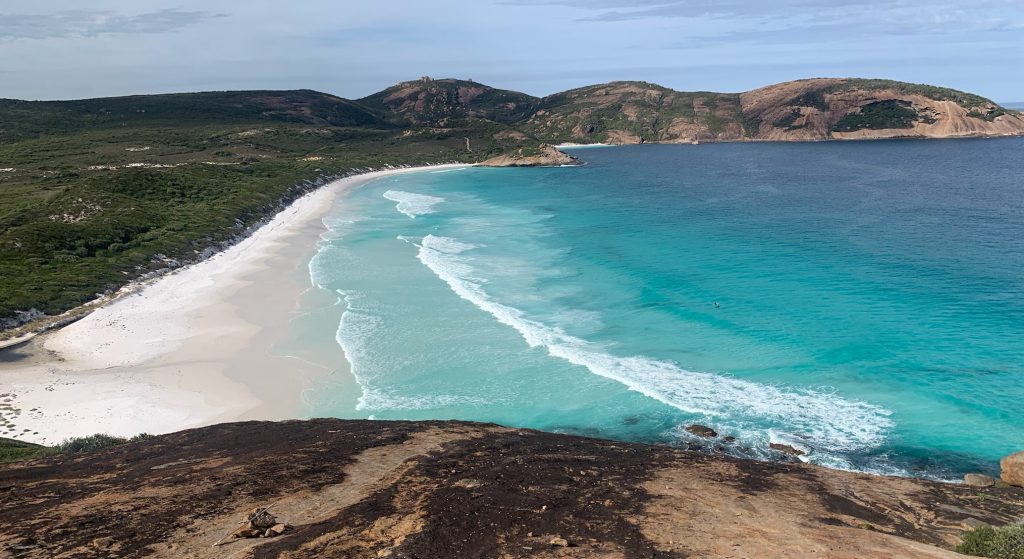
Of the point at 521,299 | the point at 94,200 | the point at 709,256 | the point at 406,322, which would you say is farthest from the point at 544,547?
the point at 94,200

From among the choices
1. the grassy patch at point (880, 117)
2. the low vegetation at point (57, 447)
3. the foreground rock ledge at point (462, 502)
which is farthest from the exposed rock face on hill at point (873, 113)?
the low vegetation at point (57, 447)

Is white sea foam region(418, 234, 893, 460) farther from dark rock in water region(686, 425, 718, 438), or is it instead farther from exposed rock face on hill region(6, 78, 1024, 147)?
exposed rock face on hill region(6, 78, 1024, 147)

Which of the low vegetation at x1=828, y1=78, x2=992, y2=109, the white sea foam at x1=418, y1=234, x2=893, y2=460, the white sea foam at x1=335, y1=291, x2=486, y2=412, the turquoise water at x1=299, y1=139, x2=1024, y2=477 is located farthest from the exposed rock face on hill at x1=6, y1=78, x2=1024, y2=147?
the white sea foam at x1=418, y1=234, x2=893, y2=460

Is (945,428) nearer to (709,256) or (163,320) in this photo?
(709,256)

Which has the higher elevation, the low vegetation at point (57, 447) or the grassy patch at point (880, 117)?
the grassy patch at point (880, 117)

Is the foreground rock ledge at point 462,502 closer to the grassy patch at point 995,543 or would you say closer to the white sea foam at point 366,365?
the grassy patch at point 995,543

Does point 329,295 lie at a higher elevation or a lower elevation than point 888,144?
lower
